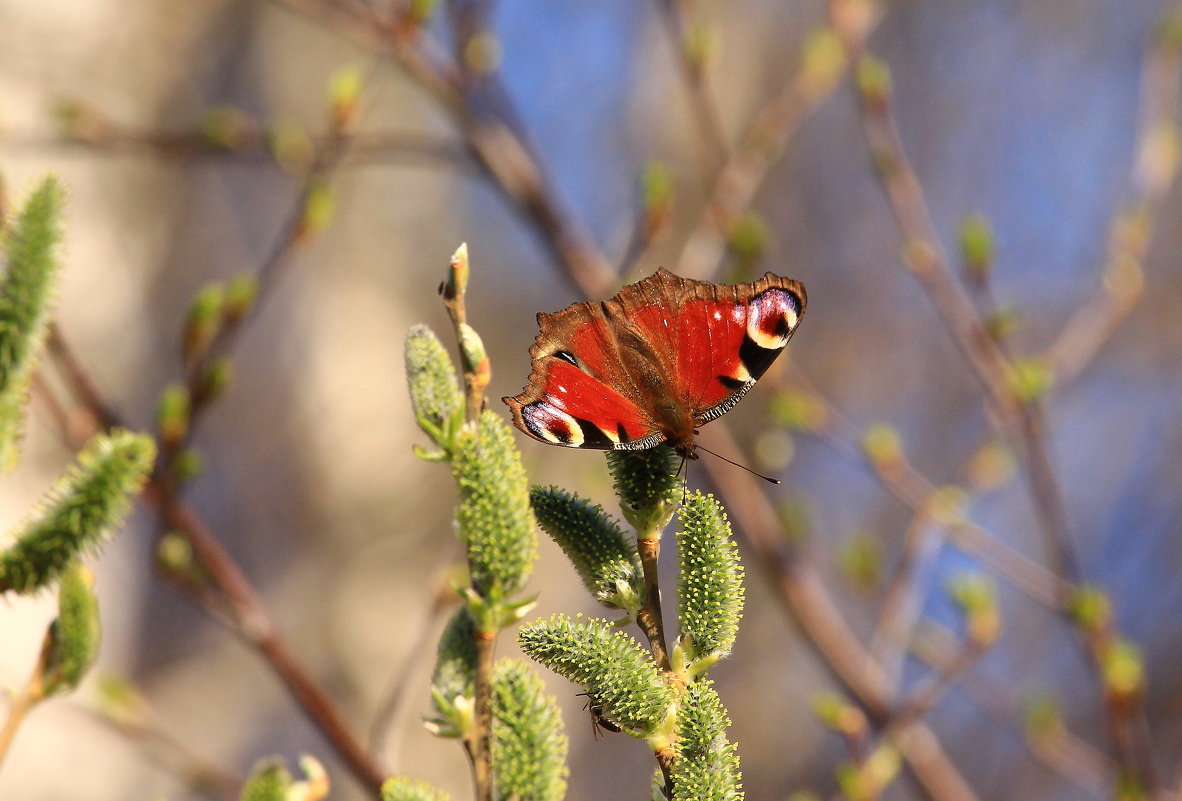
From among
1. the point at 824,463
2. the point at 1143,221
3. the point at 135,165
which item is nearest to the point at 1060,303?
the point at 824,463

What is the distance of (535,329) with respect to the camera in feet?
14.5

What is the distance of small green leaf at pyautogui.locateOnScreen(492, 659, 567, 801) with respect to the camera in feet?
2.47

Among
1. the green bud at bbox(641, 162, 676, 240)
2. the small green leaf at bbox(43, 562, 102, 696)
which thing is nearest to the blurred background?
the green bud at bbox(641, 162, 676, 240)

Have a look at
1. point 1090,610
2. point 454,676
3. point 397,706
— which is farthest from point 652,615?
point 1090,610

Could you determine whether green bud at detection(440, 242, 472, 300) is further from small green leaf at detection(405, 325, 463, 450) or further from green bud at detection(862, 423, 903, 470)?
green bud at detection(862, 423, 903, 470)

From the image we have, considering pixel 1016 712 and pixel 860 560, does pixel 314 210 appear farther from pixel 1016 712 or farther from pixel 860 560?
pixel 1016 712

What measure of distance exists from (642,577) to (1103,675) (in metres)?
1.92

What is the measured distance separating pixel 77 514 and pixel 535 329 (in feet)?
12.0

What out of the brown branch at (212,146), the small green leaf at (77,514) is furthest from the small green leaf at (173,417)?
the small green leaf at (77,514)

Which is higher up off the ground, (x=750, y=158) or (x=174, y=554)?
(x=750, y=158)

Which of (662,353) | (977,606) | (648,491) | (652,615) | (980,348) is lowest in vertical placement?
(652,615)

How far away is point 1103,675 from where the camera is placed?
7.86 feet

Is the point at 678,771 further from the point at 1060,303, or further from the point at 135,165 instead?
the point at 1060,303

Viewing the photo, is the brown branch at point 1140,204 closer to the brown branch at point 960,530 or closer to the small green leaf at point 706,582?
the brown branch at point 960,530
